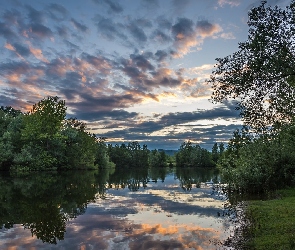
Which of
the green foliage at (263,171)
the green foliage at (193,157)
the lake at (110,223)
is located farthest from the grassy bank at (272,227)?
the green foliage at (193,157)

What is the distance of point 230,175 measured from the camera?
3750 cm

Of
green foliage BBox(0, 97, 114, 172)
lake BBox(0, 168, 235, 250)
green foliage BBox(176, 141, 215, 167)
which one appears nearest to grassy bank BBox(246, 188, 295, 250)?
lake BBox(0, 168, 235, 250)

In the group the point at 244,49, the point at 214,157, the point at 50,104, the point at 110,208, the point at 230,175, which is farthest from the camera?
the point at 214,157

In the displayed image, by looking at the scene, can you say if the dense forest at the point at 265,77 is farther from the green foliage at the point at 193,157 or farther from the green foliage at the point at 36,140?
the green foliage at the point at 193,157

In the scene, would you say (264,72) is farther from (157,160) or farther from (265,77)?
(157,160)

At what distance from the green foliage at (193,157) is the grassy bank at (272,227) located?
151 m

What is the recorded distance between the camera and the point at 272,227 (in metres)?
16.0

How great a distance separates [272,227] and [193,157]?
15774 centimetres

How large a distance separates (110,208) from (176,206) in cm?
614

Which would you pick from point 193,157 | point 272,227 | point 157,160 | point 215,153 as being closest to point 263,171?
point 272,227

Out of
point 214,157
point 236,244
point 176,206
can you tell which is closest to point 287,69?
point 236,244

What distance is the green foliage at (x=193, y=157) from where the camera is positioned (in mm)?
172250

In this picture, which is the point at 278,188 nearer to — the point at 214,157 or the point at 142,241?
the point at 142,241

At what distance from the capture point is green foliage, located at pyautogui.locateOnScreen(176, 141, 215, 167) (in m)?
172
